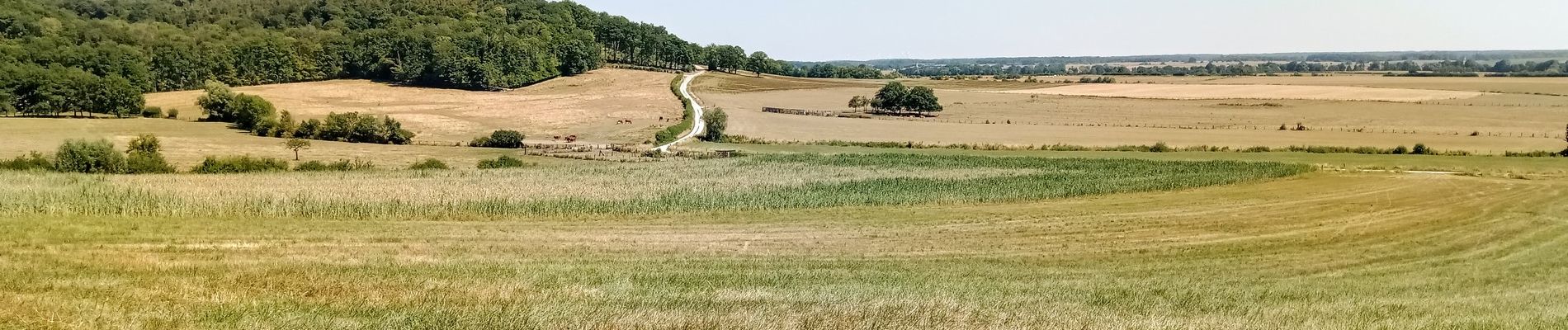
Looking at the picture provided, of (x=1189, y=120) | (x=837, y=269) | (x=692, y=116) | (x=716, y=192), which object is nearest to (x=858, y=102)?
(x=692, y=116)

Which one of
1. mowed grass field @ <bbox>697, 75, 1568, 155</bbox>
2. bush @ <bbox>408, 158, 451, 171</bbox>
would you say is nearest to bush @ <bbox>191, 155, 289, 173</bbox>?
bush @ <bbox>408, 158, 451, 171</bbox>

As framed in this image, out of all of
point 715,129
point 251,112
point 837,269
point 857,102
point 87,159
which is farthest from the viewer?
point 857,102

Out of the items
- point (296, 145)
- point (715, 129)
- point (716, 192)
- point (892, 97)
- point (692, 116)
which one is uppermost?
point (892, 97)

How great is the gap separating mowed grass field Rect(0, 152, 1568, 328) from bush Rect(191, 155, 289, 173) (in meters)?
8.57

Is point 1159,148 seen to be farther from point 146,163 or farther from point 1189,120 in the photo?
point 146,163

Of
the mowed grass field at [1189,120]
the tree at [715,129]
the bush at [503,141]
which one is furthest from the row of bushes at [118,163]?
the mowed grass field at [1189,120]

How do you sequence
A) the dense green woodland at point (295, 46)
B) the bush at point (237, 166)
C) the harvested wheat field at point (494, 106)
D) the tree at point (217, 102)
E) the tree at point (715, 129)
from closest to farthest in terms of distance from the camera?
the bush at point (237, 166) < the tree at point (715, 129) < the harvested wheat field at point (494, 106) < the tree at point (217, 102) < the dense green woodland at point (295, 46)

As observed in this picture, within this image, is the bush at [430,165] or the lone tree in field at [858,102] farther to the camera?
the lone tree in field at [858,102]

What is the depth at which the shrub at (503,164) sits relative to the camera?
5150cm

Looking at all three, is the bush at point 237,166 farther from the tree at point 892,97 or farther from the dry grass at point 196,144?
the tree at point 892,97

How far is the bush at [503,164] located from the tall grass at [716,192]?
688 cm

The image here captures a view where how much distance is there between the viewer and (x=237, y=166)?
46.2 metres

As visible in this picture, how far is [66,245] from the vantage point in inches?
694

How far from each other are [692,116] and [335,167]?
43.1m
